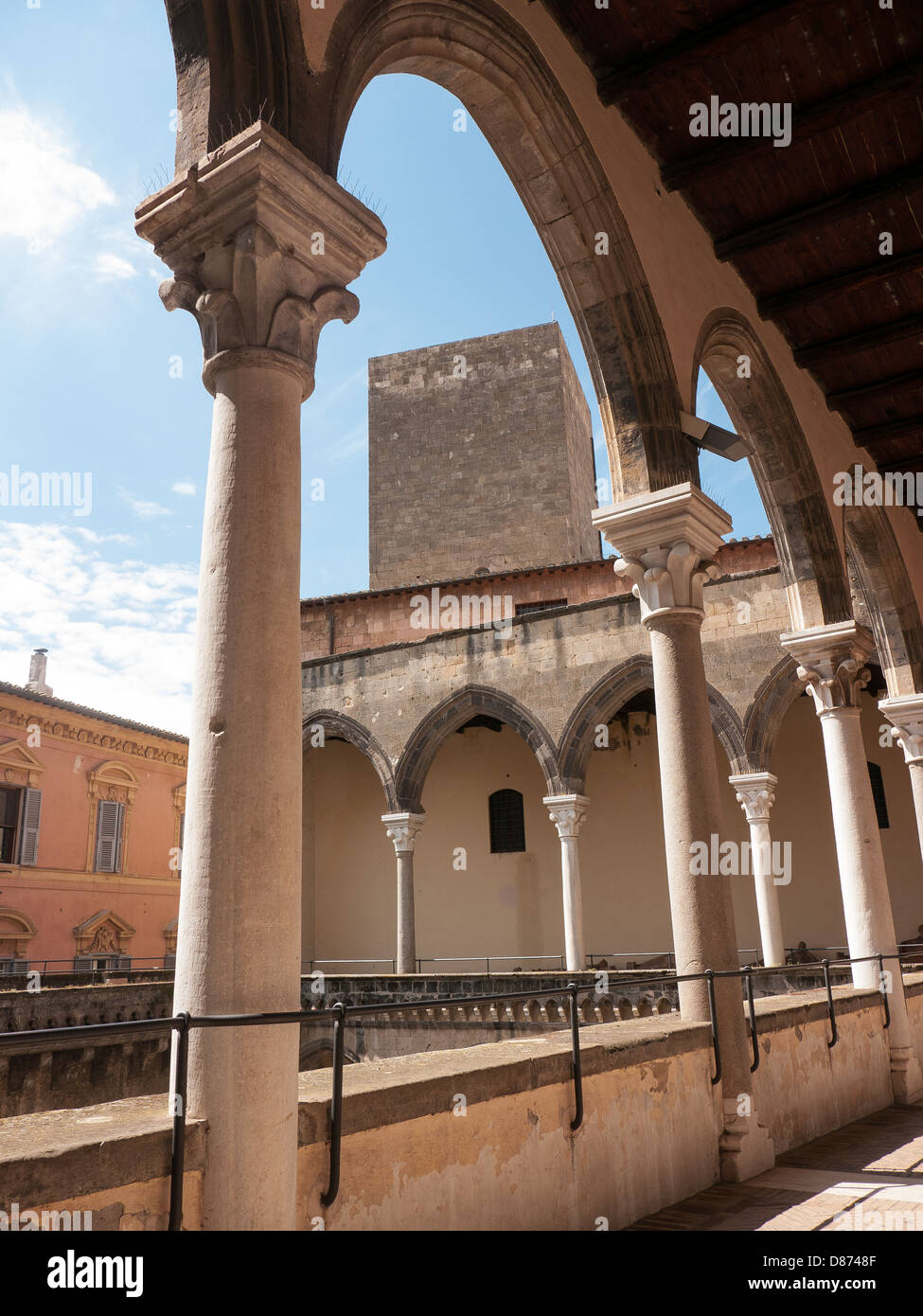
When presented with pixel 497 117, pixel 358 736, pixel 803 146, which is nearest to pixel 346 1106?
pixel 497 117

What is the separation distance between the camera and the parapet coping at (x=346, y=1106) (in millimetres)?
1971

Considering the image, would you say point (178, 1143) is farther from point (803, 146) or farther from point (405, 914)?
point (405, 914)


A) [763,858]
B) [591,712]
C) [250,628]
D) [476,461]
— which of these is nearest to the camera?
[250,628]

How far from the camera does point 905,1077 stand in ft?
23.5

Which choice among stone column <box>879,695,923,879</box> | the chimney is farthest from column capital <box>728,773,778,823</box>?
the chimney

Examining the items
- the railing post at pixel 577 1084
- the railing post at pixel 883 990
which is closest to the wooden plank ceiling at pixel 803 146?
the railing post at pixel 883 990

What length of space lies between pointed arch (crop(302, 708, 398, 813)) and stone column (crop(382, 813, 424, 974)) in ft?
0.90

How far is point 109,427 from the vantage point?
905 centimetres

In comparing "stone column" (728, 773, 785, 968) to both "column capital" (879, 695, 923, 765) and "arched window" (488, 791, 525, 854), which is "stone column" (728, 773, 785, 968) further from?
"arched window" (488, 791, 525, 854)

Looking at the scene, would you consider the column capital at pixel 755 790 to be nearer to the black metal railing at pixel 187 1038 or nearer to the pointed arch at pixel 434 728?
the pointed arch at pixel 434 728

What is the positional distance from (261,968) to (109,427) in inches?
299

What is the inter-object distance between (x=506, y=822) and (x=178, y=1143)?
18173mm

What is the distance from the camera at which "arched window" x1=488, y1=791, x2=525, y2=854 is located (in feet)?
65.6
